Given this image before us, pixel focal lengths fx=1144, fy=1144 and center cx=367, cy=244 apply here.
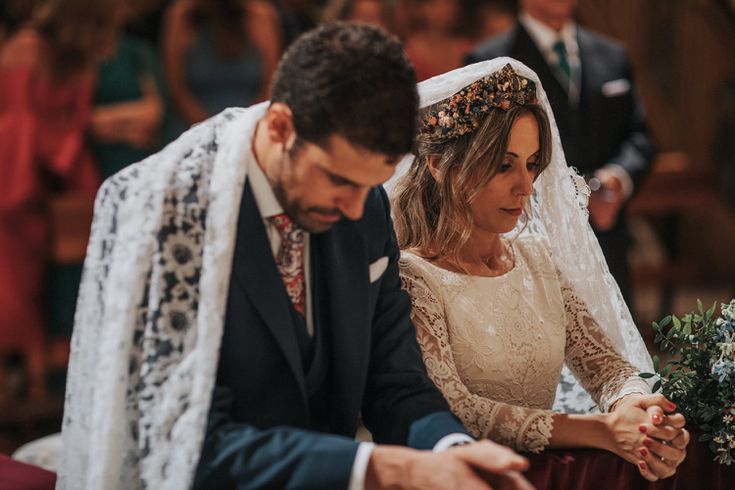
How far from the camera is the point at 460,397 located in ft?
7.80

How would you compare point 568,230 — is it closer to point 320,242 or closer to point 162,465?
point 320,242

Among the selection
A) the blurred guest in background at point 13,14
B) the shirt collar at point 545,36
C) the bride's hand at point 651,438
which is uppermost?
the blurred guest in background at point 13,14

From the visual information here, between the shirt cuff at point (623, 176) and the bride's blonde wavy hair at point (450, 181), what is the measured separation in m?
1.76

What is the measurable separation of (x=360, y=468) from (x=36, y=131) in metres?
3.70

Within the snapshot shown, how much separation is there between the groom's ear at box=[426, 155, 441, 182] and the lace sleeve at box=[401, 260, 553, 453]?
0.94ft

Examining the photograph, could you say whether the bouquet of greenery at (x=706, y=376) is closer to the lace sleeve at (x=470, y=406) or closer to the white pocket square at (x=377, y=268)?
the lace sleeve at (x=470, y=406)

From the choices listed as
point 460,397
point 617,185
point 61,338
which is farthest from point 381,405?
point 61,338

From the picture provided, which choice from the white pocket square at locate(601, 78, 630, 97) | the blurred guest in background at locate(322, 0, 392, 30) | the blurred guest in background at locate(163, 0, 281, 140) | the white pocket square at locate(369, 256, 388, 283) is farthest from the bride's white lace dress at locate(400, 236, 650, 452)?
the blurred guest in background at locate(163, 0, 281, 140)

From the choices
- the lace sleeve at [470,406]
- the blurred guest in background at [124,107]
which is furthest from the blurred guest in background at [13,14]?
the lace sleeve at [470,406]

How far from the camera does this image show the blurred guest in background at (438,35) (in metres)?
5.54

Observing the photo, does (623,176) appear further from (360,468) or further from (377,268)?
(360,468)

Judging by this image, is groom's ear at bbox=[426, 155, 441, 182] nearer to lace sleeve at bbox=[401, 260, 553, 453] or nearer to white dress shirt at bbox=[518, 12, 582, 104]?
lace sleeve at bbox=[401, 260, 553, 453]

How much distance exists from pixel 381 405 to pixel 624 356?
29.5 inches

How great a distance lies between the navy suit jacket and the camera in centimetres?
194
